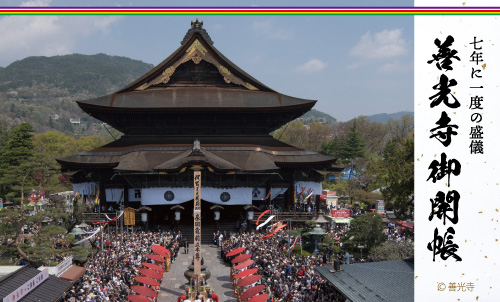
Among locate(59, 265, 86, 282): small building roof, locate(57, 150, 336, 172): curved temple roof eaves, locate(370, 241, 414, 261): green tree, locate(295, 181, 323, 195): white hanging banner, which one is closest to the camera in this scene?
locate(59, 265, 86, 282): small building roof

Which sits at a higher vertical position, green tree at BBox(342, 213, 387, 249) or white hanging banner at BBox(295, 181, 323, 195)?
white hanging banner at BBox(295, 181, 323, 195)

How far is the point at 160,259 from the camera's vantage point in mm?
26234

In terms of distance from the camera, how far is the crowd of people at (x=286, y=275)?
22.9 meters

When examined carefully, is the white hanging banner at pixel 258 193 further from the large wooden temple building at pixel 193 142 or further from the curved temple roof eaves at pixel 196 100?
the curved temple roof eaves at pixel 196 100

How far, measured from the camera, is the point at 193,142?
44.0m

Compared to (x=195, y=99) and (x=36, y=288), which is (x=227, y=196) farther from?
(x=36, y=288)

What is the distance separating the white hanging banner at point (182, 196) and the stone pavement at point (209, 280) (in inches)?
288

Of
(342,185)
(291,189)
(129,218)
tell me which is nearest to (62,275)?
(129,218)

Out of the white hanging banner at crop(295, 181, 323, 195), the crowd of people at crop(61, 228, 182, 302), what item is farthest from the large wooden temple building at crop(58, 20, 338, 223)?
the crowd of people at crop(61, 228, 182, 302)

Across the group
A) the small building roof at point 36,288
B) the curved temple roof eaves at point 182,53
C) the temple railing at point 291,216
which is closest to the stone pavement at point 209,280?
the small building roof at point 36,288

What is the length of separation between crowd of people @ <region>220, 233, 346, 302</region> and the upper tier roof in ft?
53.3

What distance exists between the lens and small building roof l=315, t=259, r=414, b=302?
1888 cm

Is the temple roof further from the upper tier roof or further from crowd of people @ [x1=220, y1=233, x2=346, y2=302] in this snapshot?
crowd of people @ [x1=220, y1=233, x2=346, y2=302]

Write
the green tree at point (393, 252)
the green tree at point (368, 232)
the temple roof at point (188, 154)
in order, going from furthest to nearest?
1. the temple roof at point (188, 154)
2. the green tree at point (368, 232)
3. the green tree at point (393, 252)
